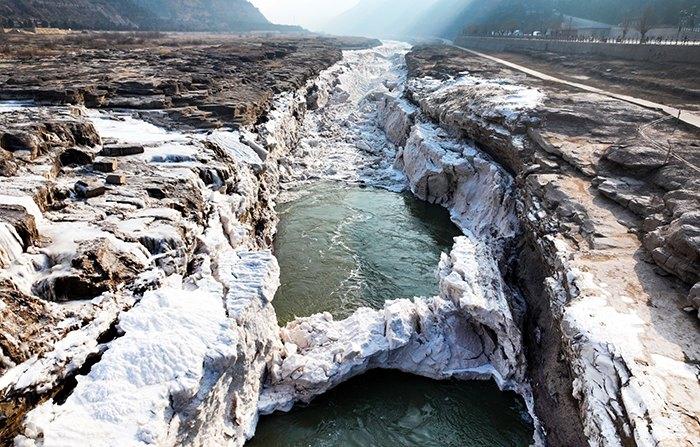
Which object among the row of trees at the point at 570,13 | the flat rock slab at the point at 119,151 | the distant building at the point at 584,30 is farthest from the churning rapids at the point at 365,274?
the row of trees at the point at 570,13

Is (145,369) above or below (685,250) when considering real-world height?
below

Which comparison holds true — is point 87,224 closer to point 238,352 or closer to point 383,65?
point 238,352

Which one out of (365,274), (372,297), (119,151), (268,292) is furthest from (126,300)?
(365,274)

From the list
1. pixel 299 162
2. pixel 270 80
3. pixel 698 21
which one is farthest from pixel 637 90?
pixel 698 21

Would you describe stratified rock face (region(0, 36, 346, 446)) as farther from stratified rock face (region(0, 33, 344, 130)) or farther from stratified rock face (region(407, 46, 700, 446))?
stratified rock face (region(407, 46, 700, 446))

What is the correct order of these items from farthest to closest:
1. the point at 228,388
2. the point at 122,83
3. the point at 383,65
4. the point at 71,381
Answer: the point at 383,65
the point at 122,83
the point at 228,388
the point at 71,381

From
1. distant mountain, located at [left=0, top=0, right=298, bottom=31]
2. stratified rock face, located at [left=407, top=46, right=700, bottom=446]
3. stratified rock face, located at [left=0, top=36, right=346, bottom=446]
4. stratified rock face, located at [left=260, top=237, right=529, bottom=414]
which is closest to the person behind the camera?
stratified rock face, located at [left=0, top=36, right=346, bottom=446]

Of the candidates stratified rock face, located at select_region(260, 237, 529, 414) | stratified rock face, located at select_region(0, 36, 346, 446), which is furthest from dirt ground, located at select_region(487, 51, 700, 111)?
stratified rock face, located at select_region(0, 36, 346, 446)
